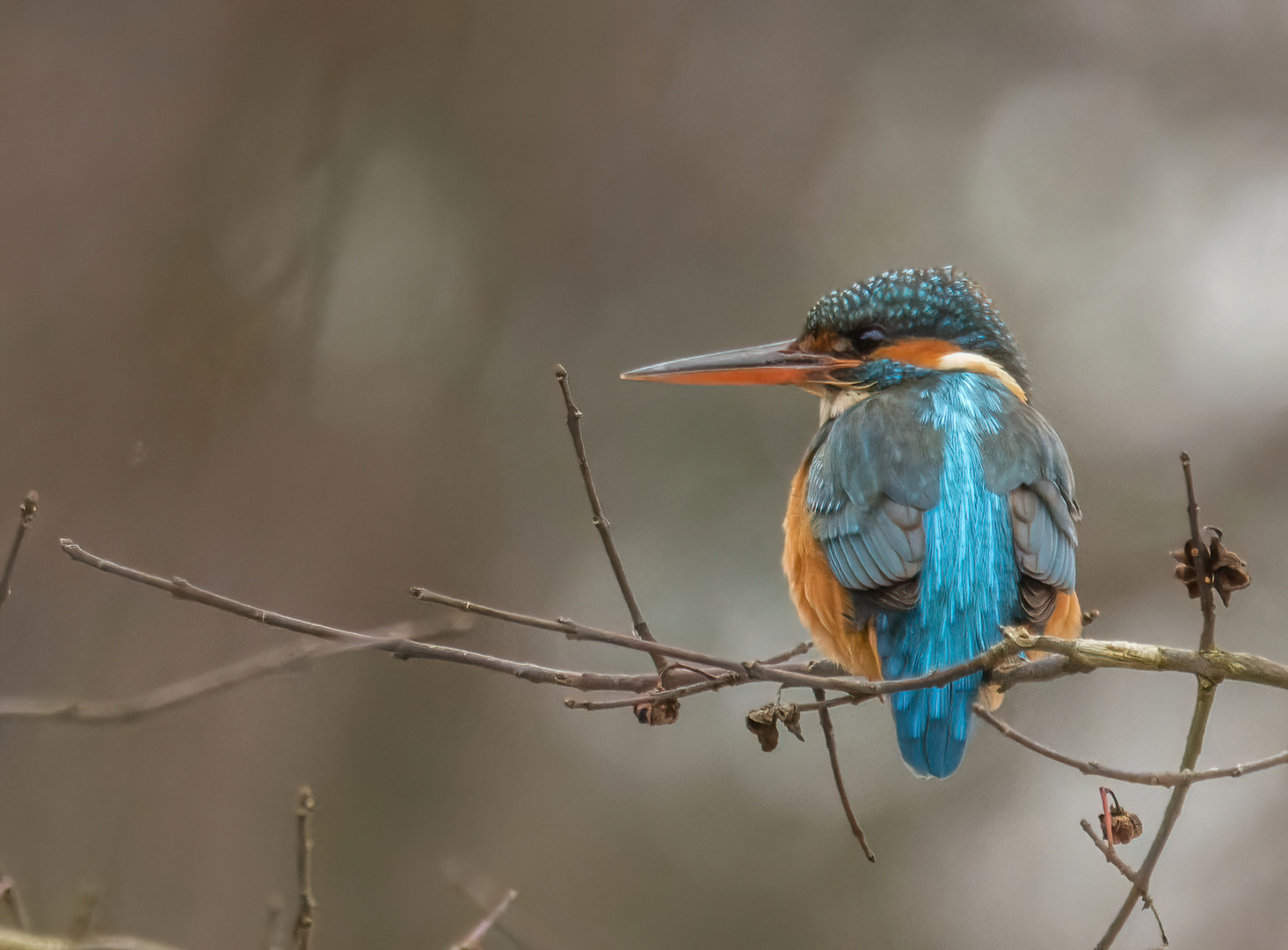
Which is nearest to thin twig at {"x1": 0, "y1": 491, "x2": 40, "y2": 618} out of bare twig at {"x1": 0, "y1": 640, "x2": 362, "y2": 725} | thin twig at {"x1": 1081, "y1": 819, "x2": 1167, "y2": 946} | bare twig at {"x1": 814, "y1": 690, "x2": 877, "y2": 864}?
bare twig at {"x1": 0, "y1": 640, "x2": 362, "y2": 725}

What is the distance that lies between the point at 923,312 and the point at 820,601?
0.86 metres

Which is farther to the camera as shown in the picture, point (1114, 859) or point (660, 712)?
point (660, 712)

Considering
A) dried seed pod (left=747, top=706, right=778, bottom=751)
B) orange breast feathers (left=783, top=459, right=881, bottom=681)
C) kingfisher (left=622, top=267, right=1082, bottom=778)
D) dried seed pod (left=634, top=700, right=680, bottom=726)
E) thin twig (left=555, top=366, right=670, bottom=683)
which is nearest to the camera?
thin twig (left=555, top=366, right=670, bottom=683)

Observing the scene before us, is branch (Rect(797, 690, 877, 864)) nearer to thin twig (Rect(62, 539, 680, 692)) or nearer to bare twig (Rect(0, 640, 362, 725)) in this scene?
thin twig (Rect(62, 539, 680, 692))

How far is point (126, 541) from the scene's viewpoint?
3.68 m

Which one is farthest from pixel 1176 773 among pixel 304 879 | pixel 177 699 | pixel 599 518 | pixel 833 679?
pixel 177 699

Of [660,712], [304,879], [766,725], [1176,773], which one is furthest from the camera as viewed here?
[660,712]

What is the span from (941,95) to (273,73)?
330 cm

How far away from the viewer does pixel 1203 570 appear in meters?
1.48

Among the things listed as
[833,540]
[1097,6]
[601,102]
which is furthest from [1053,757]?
[1097,6]

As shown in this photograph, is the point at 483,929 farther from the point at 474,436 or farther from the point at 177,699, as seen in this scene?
the point at 474,436

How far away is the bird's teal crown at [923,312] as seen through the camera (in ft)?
9.70

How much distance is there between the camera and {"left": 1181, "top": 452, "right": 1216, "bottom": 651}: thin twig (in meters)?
1.44

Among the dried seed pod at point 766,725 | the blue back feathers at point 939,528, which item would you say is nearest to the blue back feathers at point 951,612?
the blue back feathers at point 939,528
